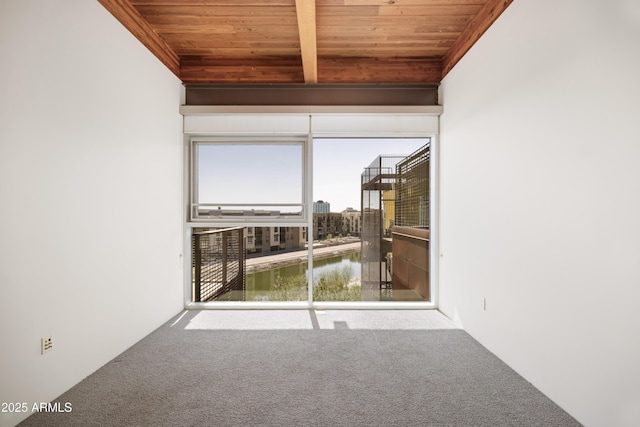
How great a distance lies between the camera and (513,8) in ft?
7.36

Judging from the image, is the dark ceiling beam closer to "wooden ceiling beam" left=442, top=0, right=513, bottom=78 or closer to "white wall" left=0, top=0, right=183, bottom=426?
"wooden ceiling beam" left=442, top=0, right=513, bottom=78

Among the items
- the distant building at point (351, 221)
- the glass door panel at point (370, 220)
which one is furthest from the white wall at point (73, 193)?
the distant building at point (351, 221)

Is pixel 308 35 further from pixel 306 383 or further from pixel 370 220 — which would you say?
pixel 306 383

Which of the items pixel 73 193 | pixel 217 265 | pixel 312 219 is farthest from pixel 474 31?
pixel 217 265

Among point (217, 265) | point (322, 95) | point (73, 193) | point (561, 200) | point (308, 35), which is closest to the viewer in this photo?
point (561, 200)

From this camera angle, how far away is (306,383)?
206 centimetres

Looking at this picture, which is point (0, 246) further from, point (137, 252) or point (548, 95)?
point (548, 95)

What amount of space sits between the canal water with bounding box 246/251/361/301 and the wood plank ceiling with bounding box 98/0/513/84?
2.17 metres

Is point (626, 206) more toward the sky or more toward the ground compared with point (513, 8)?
more toward the ground

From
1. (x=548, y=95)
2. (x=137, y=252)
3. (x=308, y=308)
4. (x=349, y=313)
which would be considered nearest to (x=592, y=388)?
(x=548, y=95)

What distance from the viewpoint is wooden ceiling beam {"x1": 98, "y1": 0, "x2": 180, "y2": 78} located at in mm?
2424

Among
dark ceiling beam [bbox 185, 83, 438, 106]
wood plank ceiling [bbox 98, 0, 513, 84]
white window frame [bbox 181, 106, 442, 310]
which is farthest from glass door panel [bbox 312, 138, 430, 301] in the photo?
wood plank ceiling [bbox 98, 0, 513, 84]

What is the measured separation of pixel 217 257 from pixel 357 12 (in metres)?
3.05

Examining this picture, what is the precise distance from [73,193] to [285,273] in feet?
7.43
